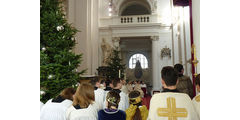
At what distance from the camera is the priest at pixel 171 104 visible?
1900 mm

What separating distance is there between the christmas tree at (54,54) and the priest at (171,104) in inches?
116

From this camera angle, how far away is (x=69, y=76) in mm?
4543

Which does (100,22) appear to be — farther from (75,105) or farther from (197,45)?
(75,105)

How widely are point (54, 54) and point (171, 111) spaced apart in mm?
3470

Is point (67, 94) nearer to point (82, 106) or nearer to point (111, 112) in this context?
point (82, 106)

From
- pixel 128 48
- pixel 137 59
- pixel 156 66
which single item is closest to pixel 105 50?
pixel 156 66

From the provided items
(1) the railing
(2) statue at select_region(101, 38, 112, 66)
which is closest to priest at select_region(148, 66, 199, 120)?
(2) statue at select_region(101, 38, 112, 66)

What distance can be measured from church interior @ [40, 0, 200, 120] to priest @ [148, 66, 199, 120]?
0.04ft

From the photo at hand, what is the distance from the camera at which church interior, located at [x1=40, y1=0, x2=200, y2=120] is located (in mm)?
3930
